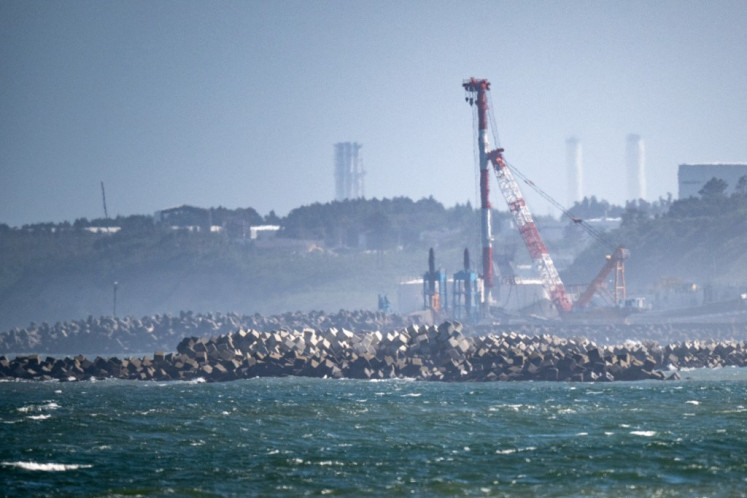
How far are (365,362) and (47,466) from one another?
27.3m

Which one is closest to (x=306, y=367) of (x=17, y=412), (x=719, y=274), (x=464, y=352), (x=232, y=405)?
(x=464, y=352)

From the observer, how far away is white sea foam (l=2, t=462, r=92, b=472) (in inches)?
1255

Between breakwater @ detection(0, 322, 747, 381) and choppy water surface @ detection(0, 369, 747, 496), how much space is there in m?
2.68

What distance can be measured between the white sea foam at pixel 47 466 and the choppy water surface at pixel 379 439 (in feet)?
0.27

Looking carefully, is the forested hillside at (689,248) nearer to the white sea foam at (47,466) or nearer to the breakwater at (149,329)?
the breakwater at (149,329)

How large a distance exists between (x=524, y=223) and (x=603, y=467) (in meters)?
98.5

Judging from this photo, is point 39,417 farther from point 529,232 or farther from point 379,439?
point 529,232

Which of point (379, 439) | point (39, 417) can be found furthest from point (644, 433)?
point (39, 417)

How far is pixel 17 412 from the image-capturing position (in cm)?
4359

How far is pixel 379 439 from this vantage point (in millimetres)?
36875

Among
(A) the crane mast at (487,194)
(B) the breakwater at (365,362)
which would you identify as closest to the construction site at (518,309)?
(A) the crane mast at (487,194)

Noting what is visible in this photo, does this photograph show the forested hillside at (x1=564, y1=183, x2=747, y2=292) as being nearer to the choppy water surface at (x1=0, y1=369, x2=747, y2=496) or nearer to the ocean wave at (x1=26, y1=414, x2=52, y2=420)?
the choppy water surface at (x1=0, y1=369, x2=747, y2=496)

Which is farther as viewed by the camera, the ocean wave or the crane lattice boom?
the crane lattice boom

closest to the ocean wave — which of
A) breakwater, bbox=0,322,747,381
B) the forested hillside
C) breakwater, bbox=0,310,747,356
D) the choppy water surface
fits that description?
the choppy water surface
